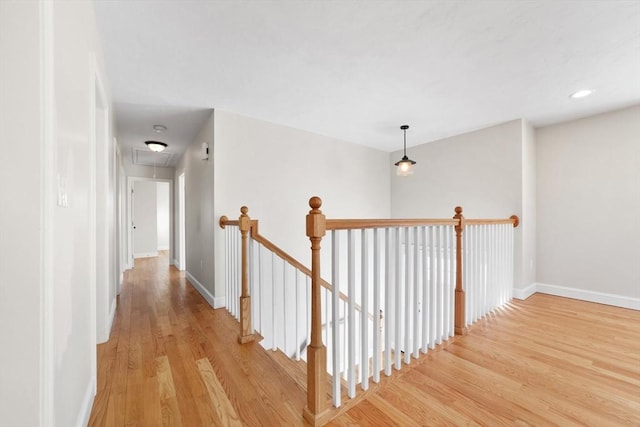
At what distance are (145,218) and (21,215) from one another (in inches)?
288

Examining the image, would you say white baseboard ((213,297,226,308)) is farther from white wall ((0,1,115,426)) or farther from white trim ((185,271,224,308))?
white wall ((0,1,115,426))

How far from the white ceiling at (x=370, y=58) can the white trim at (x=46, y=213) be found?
1028 millimetres

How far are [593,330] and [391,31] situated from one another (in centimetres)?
312

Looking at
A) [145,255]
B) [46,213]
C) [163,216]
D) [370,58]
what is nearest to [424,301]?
[370,58]

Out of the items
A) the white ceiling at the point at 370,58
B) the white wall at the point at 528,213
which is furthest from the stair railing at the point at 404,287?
the white ceiling at the point at 370,58

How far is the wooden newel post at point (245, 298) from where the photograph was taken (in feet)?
6.99

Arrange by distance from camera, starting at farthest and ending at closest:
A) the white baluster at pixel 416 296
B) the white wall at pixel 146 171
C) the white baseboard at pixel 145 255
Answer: the white baseboard at pixel 145 255 → the white wall at pixel 146 171 → the white baluster at pixel 416 296

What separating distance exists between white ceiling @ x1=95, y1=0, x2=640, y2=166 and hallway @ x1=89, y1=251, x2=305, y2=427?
228cm

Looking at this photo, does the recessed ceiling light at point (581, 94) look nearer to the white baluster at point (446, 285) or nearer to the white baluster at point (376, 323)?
the white baluster at point (446, 285)

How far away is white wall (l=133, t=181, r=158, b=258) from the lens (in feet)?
22.5

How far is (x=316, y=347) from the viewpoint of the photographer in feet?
4.33

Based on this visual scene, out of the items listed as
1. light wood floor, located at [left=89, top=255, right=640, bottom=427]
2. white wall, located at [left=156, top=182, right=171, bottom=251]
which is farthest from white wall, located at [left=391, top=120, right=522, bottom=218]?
white wall, located at [left=156, top=182, right=171, bottom=251]

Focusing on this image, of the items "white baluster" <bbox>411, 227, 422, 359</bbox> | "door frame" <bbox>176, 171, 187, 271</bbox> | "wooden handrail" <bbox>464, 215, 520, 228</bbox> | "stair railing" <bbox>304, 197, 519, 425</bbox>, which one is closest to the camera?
"stair railing" <bbox>304, 197, 519, 425</bbox>

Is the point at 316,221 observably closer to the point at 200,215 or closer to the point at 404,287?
the point at 404,287
